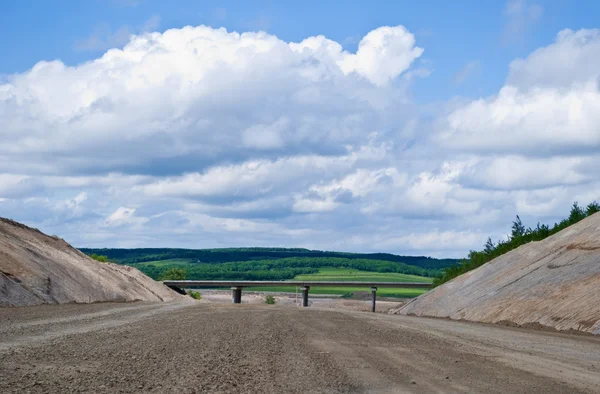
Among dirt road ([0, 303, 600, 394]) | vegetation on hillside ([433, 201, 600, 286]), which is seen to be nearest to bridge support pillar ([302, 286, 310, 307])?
vegetation on hillside ([433, 201, 600, 286])

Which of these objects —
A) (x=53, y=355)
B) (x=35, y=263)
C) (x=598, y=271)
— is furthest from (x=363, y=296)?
(x=53, y=355)

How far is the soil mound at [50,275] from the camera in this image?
40.0 metres

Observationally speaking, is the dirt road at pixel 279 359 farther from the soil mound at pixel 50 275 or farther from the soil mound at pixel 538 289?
the soil mound at pixel 50 275

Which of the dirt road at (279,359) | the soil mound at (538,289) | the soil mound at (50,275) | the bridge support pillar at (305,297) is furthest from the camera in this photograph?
the bridge support pillar at (305,297)

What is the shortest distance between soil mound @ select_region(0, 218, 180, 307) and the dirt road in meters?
13.5

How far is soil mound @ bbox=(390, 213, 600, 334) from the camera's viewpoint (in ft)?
99.0

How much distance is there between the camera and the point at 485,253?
59.6 meters

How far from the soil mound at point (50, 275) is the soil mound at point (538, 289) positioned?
19.5 metres

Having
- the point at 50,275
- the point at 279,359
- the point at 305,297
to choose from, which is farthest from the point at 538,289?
the point at 305,297

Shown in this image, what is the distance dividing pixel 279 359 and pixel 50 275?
31585 millimetres

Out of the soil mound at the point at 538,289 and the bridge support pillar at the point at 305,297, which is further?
the bridge support pillar at the point at 305,297

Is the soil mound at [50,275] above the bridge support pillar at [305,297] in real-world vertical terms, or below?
above

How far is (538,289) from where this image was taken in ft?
114

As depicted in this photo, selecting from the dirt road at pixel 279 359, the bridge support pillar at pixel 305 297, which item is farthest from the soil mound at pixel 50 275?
the bridge support pillar at pixel 305 297
